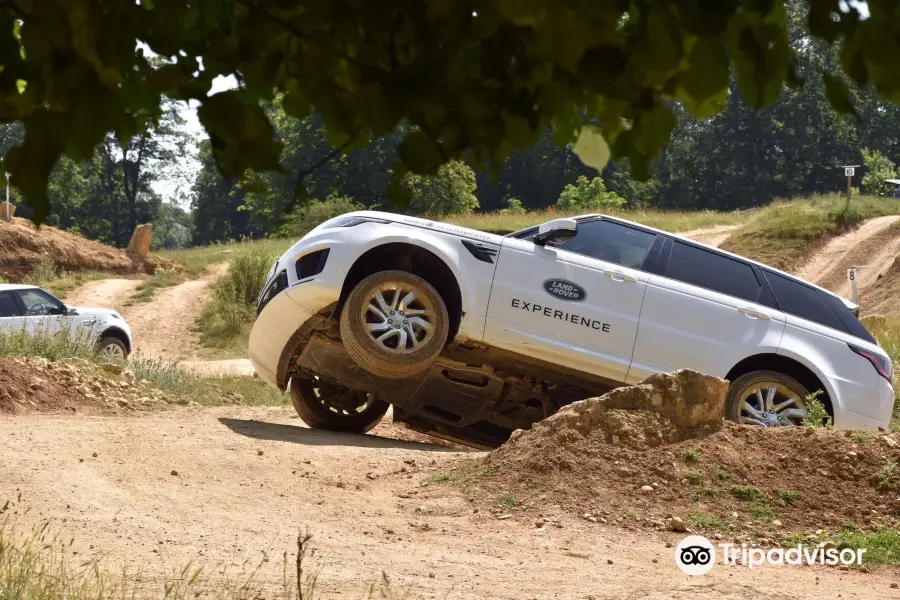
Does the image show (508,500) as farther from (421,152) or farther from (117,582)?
(421,152)

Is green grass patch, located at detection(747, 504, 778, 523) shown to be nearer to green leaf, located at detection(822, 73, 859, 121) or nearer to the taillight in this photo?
the taillight

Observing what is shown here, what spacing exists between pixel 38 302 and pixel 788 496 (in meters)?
15.0

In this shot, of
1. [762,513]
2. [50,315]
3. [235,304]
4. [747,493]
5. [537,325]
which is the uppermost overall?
[235,304]

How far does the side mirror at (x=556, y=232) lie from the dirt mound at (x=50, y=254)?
3055cm

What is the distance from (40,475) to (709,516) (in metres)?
4.22

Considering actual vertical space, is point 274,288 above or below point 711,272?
below

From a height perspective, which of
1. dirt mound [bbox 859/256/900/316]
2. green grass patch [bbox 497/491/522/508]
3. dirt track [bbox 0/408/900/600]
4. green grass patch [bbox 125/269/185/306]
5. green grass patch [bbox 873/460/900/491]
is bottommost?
dirt track [bbox 0/408/900/600]

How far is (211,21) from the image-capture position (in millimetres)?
2805

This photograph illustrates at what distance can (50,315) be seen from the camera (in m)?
19.3

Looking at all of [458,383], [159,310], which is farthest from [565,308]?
[159,310]

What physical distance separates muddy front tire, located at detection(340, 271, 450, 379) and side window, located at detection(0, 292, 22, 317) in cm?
1177

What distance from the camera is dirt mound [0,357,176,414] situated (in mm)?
11648

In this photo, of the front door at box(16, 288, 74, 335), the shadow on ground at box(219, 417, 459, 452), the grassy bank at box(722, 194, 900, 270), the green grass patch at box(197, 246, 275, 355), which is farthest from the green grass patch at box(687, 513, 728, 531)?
the grassy bank at box(722, 194, 900, 270)

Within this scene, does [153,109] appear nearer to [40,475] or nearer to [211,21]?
[211,21]
